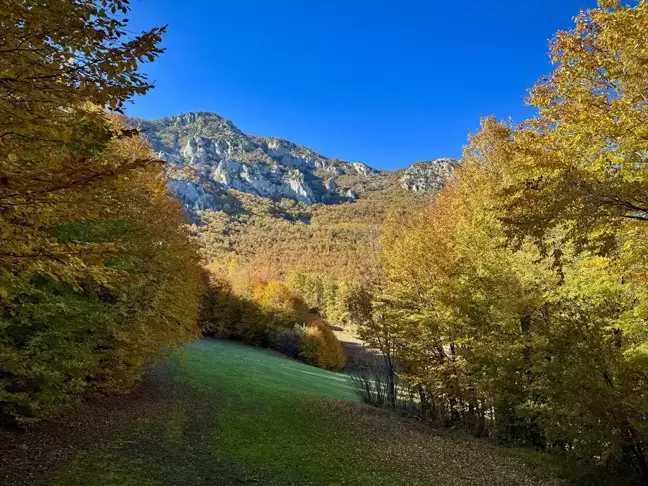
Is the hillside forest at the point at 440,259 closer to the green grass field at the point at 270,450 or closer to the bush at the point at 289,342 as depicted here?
the green grass field at the point at 270,450

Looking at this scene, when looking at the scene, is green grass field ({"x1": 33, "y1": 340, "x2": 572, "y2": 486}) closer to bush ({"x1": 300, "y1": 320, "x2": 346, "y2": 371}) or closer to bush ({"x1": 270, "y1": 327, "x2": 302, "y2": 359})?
bush ({"x1": 300, "y1": 320, "x2": 346, "y2": 371})

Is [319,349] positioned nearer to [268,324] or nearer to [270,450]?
[268,324]

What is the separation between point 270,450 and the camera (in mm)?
11180

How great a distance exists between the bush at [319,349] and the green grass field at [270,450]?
31.0 metres

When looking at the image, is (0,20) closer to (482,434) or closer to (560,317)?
(560,317)

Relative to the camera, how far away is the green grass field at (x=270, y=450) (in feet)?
28.1

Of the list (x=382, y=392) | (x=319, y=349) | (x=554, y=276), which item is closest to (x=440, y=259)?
(x=554, y=276)

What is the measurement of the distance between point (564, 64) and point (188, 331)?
57.7 feet

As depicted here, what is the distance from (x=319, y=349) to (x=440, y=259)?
3559cm

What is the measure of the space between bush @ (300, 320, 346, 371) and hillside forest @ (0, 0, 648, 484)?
1056 inches

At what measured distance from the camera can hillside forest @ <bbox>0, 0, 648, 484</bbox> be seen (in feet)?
11.8

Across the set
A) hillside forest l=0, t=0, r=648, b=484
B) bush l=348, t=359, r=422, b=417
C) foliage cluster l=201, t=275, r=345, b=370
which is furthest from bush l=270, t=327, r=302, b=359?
hillside forest l=0, t=0, r=648, b=484

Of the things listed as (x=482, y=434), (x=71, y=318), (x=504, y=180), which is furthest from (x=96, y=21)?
(x=482, y=434)

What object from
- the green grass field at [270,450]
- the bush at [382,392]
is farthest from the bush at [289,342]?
the green grass field at [270,450]
